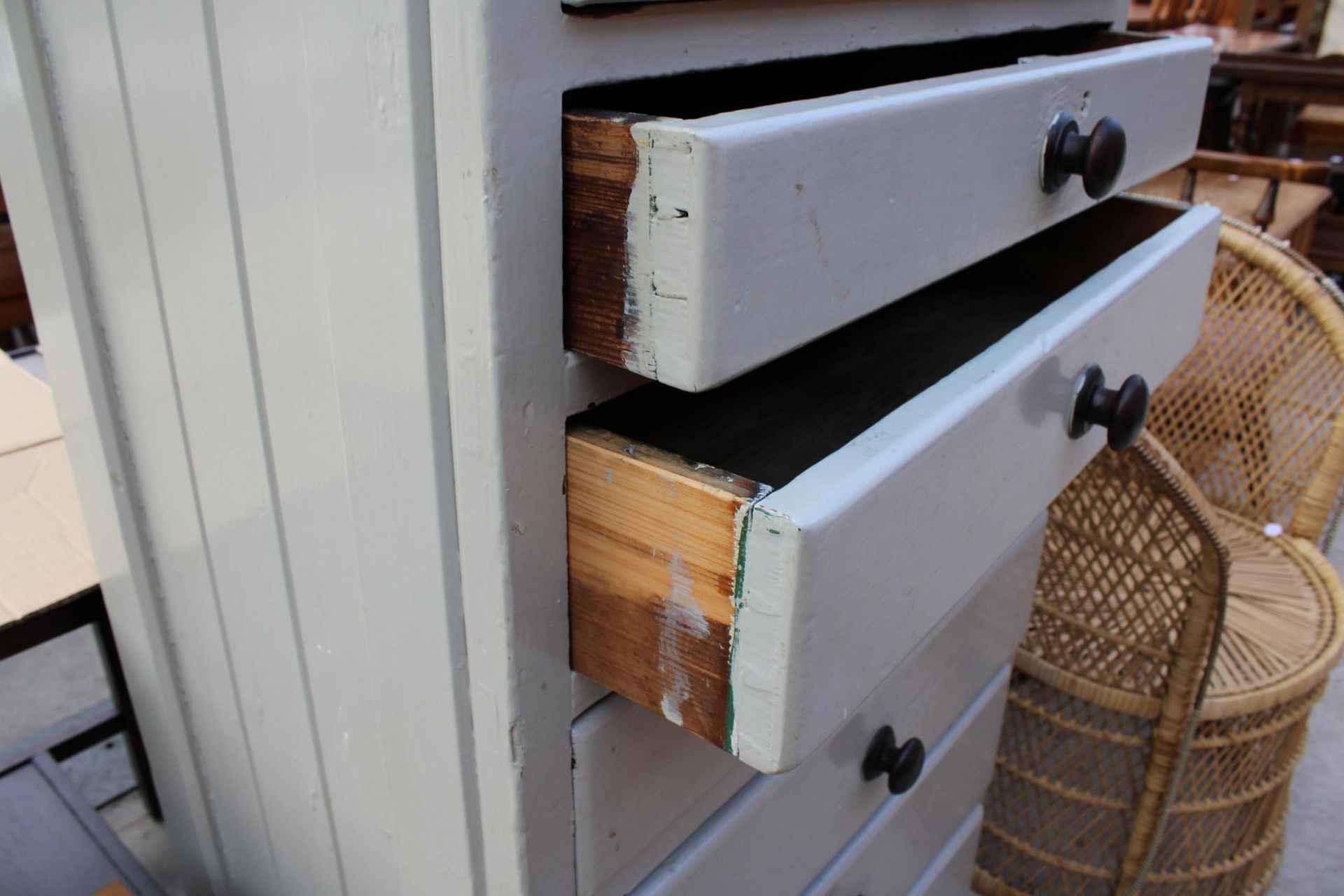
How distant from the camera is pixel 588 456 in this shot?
374 millimetres

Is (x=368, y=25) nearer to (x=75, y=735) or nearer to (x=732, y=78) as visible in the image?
(x=732, y=78)

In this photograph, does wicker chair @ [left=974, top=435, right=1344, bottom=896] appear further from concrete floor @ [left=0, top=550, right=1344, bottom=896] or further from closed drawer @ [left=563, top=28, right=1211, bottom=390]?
closed drawer @ [left=563, top=28, right=1211, bottom=390]

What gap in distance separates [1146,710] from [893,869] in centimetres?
41

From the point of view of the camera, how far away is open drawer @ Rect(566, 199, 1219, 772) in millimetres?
339

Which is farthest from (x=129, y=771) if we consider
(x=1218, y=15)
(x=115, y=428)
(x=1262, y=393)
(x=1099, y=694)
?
(x=1218, y=15)

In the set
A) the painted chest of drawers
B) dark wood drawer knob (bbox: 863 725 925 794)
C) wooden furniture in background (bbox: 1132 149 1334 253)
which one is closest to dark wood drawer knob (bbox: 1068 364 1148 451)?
the painted chest of drawers

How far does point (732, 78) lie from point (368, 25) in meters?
0.25

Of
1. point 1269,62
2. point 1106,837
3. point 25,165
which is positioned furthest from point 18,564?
point 1269,62

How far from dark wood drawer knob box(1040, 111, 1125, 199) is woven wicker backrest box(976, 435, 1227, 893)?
1.66 ft

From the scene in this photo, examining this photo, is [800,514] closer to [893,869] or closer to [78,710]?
[893,869]

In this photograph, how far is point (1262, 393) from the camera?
4.44 ft

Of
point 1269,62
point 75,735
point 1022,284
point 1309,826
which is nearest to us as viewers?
point 1022,284

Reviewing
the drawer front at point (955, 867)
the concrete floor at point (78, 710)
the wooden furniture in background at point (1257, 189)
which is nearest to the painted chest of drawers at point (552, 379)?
the drawer front at point (955, 867)

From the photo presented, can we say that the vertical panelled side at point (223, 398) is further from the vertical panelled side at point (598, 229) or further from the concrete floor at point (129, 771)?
the concrete floor at point (129, 771)
